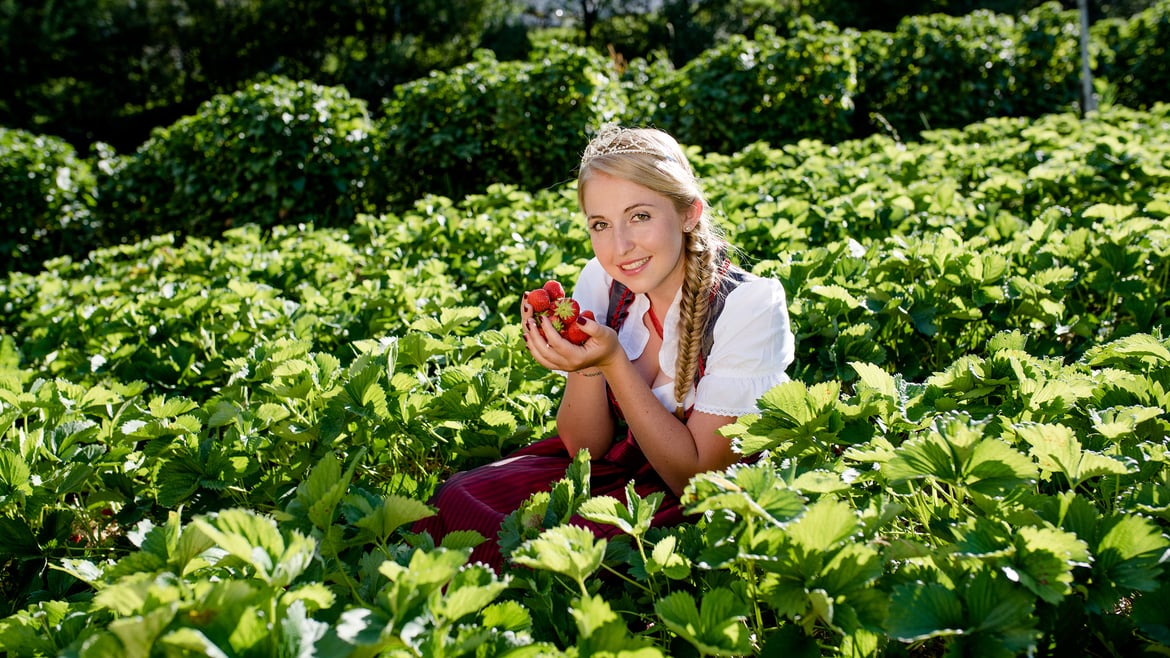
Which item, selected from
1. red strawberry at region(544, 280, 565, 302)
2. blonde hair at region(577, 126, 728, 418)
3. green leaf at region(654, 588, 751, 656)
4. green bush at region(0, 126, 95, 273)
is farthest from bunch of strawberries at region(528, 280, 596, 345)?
green bush at region(0, 126, 95, 273)

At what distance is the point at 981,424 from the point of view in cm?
116

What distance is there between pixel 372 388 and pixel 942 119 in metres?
7.44

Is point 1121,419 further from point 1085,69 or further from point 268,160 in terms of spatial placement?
point 1085,69

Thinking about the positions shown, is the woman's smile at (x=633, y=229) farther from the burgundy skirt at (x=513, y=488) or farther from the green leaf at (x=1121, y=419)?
the green leaf at (x=1121, y=419)

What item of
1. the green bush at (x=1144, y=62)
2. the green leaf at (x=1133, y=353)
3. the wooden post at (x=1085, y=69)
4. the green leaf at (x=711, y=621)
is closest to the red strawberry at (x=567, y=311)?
the green leaf at (x=711, y=621)

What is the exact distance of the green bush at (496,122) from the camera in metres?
6.43

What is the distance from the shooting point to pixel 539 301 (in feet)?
5.80

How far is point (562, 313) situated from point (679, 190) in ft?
1.27

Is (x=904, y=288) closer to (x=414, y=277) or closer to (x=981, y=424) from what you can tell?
(x=981, y=424)

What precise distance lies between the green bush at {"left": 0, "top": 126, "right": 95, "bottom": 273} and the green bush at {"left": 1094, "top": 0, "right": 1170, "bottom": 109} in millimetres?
9780

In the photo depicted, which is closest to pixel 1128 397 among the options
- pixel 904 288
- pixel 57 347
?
Answer: pixel 904 288

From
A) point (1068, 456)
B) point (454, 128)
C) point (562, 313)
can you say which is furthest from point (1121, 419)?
point (454, 128)

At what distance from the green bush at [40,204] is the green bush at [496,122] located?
281 centimetres

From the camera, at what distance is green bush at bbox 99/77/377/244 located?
6586 mm
